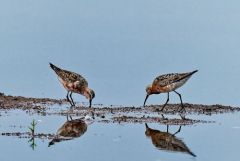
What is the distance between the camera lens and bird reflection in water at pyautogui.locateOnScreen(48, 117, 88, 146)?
1522 cm

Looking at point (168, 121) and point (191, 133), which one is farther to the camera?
point (168, 121)

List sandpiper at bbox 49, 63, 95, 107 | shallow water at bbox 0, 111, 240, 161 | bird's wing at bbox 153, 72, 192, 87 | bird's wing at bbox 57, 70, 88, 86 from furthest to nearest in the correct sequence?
bird's wing at bbox 57, 70, 88, 86 < sandpiper at bbox 49, 63, 95, 107 < bird's wing at bbox 153, 72, 192, 87 < shallow water at bbox 0, 111, 240, 161

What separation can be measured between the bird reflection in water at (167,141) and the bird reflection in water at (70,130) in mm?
1220

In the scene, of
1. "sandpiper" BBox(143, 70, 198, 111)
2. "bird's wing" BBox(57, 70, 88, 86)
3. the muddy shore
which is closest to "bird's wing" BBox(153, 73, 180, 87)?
"sandpiper" BBox(143, 70, 198, 111)

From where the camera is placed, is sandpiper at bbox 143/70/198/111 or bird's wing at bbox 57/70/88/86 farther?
bird's wing at bbox 57/70/88/86

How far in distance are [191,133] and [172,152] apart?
71.9 inches

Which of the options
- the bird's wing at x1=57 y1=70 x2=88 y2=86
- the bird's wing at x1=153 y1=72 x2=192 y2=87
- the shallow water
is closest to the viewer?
the shallow water

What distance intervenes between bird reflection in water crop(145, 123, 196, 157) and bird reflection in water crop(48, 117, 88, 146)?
1.22 metres

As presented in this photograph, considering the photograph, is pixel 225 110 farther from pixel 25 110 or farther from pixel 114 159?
pixel 114 159

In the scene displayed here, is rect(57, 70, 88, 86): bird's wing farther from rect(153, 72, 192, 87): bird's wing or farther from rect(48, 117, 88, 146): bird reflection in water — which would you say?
rect(48, 117, 88, 146): bird reflection in water

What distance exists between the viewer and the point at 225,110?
63.1 ft

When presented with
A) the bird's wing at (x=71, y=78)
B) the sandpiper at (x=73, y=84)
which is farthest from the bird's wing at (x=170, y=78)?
the bird's wing at (x=71, y=78)

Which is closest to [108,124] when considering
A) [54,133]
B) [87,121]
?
[87,121]

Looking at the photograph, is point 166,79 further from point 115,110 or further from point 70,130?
point 70,130
